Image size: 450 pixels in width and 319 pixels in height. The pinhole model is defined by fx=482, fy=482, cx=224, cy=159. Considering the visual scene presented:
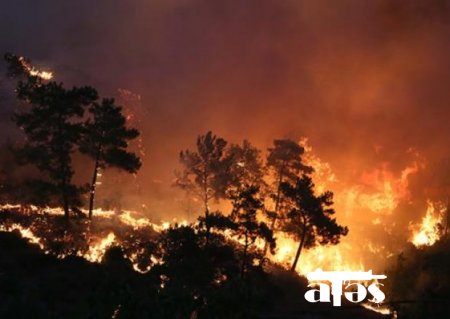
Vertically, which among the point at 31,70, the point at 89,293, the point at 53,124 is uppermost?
the point at 31,70

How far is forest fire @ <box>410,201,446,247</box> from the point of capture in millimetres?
64812

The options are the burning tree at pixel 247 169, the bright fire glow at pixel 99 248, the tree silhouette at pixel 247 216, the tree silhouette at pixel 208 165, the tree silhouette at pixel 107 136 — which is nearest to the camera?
the bright fire glow at pixel 99 248

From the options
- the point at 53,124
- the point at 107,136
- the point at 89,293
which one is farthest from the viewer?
the point at 107,136

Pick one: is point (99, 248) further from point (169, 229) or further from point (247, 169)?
point (247, 169)

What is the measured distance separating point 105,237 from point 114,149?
7249 mm

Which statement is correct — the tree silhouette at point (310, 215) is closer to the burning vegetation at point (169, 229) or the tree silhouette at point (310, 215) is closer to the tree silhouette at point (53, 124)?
the burning vegetation at point (169, 229)

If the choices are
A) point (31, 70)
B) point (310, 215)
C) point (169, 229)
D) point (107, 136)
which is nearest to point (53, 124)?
point (107, 136)

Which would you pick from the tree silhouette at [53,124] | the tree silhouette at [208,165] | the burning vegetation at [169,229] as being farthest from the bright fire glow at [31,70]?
the tree silhouette at [53,124]

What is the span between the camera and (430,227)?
68125 millimetres

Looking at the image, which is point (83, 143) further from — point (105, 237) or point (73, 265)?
point (73, 265)

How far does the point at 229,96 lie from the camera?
346ft

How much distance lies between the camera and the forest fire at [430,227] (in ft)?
213

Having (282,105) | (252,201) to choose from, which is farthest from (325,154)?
(252,201)

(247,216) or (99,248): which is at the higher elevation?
(247,216)
